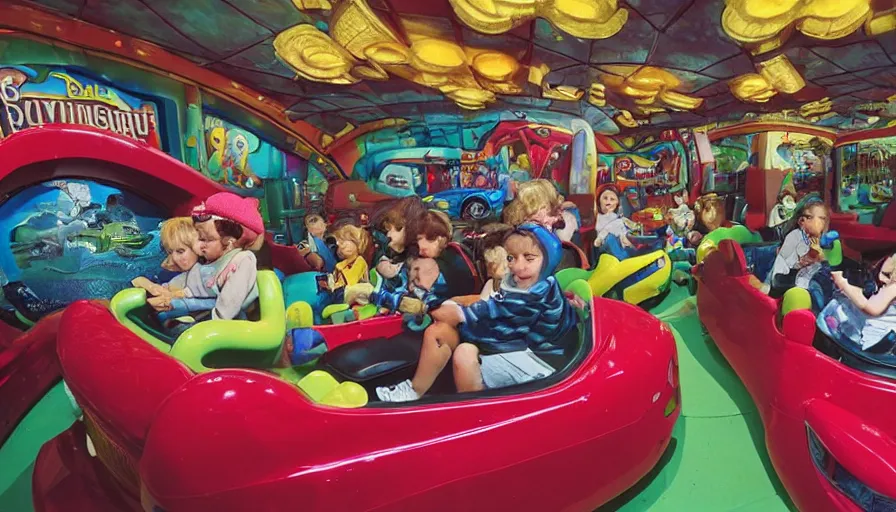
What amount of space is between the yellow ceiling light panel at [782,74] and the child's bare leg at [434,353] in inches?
101

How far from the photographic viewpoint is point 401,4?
2.24 metres

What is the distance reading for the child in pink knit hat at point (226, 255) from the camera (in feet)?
5.35

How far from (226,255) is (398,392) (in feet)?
2.62

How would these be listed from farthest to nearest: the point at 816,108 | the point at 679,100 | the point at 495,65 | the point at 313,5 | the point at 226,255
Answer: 1. the point at 816,108
2. the point at 679,100
3. the point at 495,65
4. the point at 313,5
5. the point at 226,255

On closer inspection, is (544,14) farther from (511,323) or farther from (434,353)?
(434,353)

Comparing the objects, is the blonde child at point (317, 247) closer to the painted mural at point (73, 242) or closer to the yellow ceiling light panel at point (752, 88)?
the painted mural at point (73, 242)

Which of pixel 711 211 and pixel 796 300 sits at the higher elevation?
pixel 711 211

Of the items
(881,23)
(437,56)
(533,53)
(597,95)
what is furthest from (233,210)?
(881,23)

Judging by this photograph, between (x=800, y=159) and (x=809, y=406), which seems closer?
(x=809, y=406)

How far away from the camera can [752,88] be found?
3.08 metres

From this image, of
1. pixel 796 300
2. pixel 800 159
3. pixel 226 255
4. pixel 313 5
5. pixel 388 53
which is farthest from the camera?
pixel 800 159

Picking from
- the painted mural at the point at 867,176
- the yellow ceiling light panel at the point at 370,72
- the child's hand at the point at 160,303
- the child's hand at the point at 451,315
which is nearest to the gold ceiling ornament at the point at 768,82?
the painted mural at the point at 867,176

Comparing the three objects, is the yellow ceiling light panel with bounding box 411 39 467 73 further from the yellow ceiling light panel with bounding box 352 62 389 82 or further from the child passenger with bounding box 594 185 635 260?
the child passenger with bounding box 594 185 635 260

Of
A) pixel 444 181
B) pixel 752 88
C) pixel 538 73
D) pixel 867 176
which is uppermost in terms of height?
pixel 538 73
